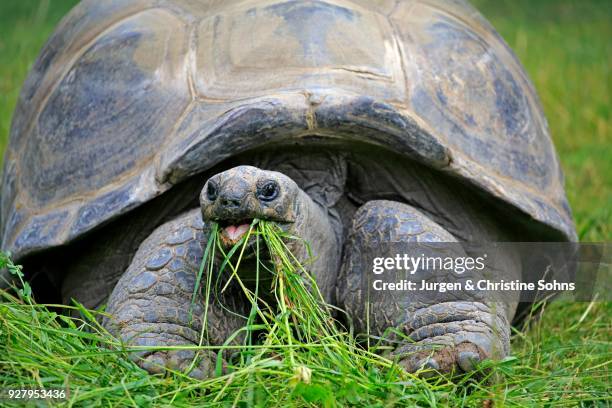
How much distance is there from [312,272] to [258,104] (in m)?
0.63

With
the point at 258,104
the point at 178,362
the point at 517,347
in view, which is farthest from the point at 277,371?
the point at 517,347

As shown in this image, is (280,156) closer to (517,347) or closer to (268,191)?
(268,191)

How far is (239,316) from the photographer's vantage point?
3.62 metres

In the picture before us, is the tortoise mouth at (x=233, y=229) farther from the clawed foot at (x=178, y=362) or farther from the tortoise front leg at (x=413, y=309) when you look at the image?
the tortoise front leg at (x=413, y=309)

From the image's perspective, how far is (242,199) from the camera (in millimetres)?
3193

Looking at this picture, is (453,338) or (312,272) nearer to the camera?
(453,338)

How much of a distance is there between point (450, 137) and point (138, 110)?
3.99 ft

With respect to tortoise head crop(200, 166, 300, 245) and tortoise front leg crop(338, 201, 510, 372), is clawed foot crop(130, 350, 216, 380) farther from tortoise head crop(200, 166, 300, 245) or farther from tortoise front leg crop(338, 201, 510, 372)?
tortoise front leg crop(338, 201, 510, 372)

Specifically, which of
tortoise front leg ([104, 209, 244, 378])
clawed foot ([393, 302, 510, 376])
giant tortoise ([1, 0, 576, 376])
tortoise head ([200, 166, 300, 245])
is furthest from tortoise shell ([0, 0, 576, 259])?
clawed foot ([393, 302, 510, 376])

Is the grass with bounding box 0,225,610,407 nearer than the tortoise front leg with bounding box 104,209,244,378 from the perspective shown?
Yes

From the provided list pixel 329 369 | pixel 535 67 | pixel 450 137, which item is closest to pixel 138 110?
pixel 450 137

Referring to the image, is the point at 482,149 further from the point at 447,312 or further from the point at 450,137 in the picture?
the point at 447,312

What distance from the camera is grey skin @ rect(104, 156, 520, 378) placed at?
3266 mm

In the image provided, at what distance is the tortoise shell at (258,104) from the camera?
3.75 m
